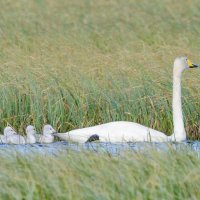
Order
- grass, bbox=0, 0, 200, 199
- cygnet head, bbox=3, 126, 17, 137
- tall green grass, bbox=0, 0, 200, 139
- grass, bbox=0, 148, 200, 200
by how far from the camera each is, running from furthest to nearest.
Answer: tall green grass, bbox=0, 0, 200, 139 → cygnet head, bbox=3, 126, 17, 137 → grass, bbox=0, 0, 200, 199 → grass, bbox=0, 148, 200, 200

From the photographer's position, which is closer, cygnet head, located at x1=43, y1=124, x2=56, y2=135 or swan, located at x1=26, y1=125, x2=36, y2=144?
swan, located at x1=26, y1=125, x2=36, y2=144

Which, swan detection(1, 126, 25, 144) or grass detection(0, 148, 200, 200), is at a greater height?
swan detection(1, 126, 25, 144)

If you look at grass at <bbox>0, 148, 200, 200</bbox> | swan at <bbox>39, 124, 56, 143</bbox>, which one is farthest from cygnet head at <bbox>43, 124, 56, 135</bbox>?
grass at <bbox>0, 148, 200, 200</bbox>

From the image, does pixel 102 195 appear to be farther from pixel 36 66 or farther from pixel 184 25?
pixel 184 25

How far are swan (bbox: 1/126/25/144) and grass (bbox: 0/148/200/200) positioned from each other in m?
2.40

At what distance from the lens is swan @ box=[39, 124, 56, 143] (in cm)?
1053

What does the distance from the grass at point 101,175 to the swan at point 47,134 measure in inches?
104

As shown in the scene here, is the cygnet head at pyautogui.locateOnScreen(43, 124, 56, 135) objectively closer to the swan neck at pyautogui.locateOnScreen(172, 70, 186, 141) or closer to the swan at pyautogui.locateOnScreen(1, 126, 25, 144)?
the swan at pyautogui.locateOnScreen(1, 126, 25, 144)

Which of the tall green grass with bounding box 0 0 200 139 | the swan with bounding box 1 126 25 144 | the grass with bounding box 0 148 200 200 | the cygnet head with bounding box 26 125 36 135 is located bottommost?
the grass with bounding box 0 148 200 200

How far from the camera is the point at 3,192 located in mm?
6906

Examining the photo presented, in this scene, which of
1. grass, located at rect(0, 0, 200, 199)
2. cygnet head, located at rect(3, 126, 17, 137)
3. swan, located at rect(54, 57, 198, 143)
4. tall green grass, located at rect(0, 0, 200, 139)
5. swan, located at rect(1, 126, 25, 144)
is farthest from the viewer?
tall green grass, located at rect(0, 0, 200, 139)

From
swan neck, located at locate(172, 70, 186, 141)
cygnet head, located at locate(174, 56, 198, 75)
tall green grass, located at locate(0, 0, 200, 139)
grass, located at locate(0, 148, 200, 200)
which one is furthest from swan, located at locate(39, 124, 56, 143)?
grass, located at locate(0, 148, 200, 200)

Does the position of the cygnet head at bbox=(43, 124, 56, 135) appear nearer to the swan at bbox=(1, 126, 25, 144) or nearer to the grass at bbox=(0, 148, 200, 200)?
the swan at bbox=(1, 126, 25, 144)

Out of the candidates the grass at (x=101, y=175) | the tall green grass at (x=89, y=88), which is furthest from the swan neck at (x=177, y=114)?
the grass at (x=101, y=175)
